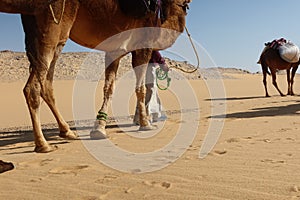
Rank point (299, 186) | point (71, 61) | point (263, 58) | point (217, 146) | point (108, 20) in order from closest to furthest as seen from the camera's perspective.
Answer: point (299, 186)
point (217, 146)
point (108, 20)
point (263, 58)
point (71, 61)

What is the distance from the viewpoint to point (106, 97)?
5.64 metres

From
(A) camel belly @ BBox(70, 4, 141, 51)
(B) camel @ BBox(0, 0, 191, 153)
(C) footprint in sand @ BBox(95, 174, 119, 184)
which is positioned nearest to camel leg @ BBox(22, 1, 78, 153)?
(B) camel @ BBox(0, 0, 191, 153)

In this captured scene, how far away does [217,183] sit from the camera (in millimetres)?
2873

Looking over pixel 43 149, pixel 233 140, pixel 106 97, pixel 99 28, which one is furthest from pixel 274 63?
pixel 43 149

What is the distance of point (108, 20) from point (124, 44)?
658mm

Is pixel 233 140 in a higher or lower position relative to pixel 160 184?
lower

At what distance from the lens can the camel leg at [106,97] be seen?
5152 mm

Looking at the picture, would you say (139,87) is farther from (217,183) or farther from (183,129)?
(217,183)

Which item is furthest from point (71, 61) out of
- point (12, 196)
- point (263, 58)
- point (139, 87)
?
point (12, 196)

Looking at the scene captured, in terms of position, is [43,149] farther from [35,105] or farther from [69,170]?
[69,170]

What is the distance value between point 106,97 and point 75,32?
1.14m

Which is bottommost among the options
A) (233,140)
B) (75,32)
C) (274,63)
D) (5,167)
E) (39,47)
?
(233,140)

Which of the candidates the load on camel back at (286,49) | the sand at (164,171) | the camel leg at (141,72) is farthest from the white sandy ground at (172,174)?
the load on camel back at (286,49)

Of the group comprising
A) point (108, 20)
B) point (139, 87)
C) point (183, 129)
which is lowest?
point (183, 129)
